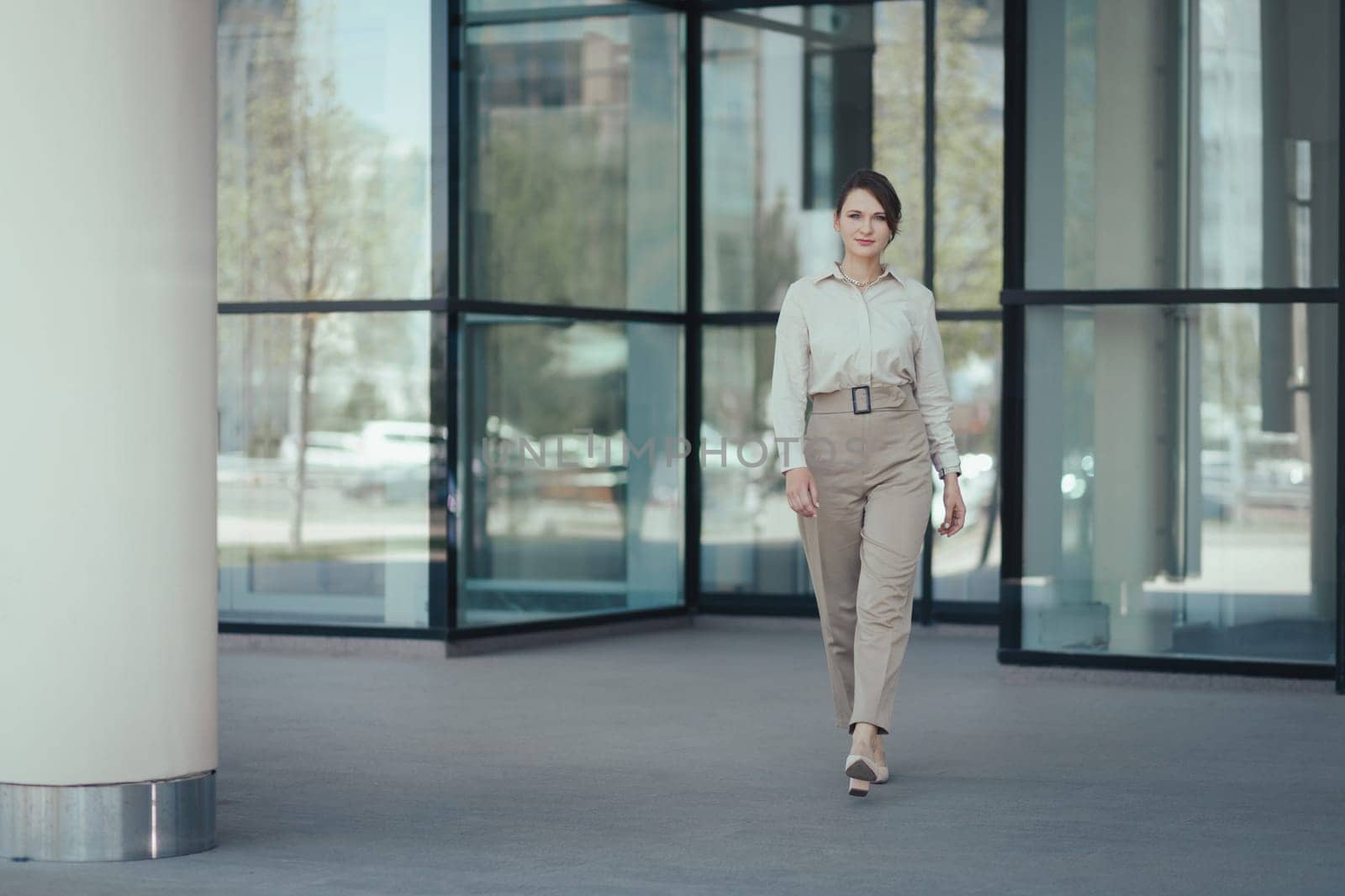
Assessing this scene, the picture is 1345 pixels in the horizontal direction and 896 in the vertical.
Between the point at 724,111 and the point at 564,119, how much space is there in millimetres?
1421

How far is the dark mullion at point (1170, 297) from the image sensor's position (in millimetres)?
9156

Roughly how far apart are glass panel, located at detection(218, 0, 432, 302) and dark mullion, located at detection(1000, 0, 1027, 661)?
311 cm

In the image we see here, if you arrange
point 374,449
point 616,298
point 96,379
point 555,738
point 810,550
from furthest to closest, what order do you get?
point 616,298
point 374,449
point 555,738
point 810,550
point 96,379

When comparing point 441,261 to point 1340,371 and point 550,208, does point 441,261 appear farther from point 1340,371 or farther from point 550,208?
point 1340,371

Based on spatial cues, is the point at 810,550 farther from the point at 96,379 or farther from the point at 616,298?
the point at 616,298

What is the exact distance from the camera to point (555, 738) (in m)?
7.55

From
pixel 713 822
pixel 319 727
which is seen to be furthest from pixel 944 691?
pixel 713 822

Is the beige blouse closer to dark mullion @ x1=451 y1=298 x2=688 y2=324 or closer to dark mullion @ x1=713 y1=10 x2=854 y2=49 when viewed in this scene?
dark mullion @ x1=451 y1=298 x2=688 y2=324

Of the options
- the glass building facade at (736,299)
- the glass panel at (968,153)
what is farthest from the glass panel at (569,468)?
the glass panel at (968,153)

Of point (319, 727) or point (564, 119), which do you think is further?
point (564, 119)

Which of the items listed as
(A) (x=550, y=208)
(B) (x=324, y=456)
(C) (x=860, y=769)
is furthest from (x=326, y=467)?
(C) (x=860, y=769)

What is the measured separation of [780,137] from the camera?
12.5 m

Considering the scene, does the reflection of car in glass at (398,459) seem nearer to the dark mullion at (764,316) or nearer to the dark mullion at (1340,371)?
the dark mullion at (764,316)

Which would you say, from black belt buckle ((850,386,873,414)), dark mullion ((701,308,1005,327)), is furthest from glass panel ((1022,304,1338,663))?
black belt buckle ((850,386,873,414))
